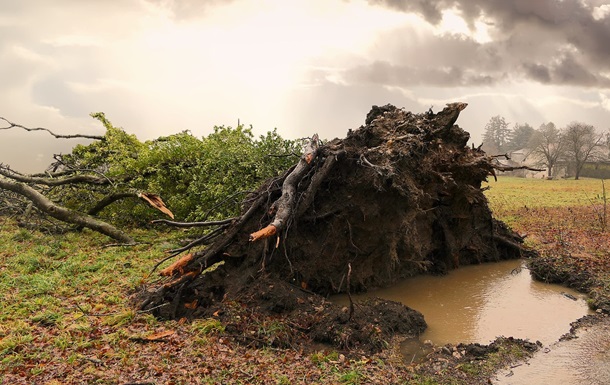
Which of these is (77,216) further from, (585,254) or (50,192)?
(585,254)

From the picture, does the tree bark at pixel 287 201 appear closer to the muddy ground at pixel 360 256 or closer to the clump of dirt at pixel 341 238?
the clump of dirt at pixel 341 238

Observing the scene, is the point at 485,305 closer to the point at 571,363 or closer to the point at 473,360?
the point at 571,363

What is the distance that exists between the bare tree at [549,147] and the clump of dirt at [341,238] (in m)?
48.5

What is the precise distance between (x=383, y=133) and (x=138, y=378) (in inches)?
232

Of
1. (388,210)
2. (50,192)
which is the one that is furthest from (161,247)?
(388,210)

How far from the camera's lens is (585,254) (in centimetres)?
1054

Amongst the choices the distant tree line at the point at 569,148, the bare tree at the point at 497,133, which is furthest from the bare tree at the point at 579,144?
the bare tree at the point at 497,133

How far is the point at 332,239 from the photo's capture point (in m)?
7.78

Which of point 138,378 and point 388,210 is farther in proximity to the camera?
point 388,210

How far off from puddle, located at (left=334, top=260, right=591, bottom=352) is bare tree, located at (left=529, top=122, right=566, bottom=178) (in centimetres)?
4789

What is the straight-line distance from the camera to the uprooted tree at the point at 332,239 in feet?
21.4

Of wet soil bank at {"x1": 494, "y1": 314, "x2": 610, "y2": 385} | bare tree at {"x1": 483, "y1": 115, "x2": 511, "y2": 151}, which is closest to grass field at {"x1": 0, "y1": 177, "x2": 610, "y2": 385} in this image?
wet soil bank at {"x1": 494, "y1": 314, "x2": 610, "y2": 385}

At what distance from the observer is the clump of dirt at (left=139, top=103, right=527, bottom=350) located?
259 inches

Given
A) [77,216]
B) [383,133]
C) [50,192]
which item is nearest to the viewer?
[383,133]
